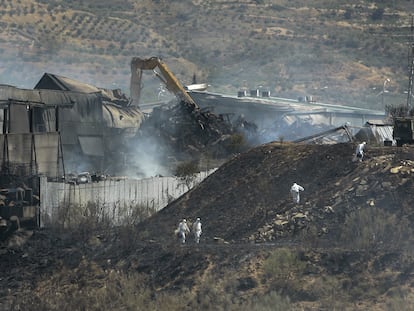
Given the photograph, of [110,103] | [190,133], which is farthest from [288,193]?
[110,103]

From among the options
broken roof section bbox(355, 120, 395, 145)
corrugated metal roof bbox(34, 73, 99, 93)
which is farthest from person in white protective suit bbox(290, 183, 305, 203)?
corrugated metal roof bbox(34, 73, 99, 93)

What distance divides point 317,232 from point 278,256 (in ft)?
10.6

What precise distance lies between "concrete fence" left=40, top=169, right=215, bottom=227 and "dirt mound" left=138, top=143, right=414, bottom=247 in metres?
1.54

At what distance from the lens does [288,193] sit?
35.8 m

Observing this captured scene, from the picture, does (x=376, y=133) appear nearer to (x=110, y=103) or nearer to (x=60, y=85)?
(x=110, y=103)

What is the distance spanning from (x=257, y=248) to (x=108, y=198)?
933 cm

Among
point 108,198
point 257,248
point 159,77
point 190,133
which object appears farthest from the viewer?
point 159,77

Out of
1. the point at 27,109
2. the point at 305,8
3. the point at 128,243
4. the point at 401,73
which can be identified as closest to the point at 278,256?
the point at 128,243

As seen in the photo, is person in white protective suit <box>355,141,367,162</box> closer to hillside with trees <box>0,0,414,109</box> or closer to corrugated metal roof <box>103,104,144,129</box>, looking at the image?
corrugated metal roof <box>103,104,144,129</box>

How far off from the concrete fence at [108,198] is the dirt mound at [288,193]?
154 cm

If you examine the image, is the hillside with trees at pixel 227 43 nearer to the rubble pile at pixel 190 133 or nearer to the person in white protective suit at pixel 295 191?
the rubble pile at pixel 190 133

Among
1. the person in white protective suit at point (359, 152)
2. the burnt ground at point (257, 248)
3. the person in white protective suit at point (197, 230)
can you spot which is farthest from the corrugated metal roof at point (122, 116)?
the person in white protective suit at point (197, 230)

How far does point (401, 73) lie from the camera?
106 meters

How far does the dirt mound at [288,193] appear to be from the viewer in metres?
32.7
